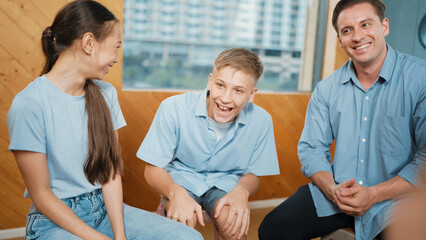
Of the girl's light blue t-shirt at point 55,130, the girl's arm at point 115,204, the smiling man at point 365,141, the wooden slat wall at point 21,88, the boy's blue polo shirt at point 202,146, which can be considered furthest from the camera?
the wooden slat wall at point 21,88

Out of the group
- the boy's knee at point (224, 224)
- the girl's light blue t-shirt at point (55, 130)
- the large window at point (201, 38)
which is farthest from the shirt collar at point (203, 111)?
the large window at point (201, 38)

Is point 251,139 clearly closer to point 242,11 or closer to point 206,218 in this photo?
point 206,218

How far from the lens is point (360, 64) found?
1742 millimetres

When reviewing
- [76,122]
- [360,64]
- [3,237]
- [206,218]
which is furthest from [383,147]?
[3,237]

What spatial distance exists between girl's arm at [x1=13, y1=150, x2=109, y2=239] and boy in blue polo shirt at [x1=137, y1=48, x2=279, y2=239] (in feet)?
1.31

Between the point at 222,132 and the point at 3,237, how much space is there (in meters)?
1.43

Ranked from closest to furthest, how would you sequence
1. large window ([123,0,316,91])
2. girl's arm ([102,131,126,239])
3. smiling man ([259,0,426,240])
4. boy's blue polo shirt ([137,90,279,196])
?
girl's arm ([102,131,126,239]) < smiling man ([259,0,426,240]) < boy's blue polo shirt ([137,90,279,196]) < large window ([123,0,316,91])

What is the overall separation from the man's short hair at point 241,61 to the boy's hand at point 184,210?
→ 1.84 feet

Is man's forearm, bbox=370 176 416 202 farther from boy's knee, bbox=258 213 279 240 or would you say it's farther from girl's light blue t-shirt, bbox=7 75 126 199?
girl's light blue t-shirt, bbox=7 75 126 199

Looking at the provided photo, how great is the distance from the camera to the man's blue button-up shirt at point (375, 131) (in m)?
1.59

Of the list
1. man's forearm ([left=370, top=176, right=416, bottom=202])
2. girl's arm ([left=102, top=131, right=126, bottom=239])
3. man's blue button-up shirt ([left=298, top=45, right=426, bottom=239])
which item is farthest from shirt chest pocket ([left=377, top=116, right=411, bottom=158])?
girl's arm ([left=102, top=131, right=126, bottom=239])

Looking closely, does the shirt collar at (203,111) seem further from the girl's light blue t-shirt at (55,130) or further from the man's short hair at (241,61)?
the girl's light blue t-shirt at (55,130)

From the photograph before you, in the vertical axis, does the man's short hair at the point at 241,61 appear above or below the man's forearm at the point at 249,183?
above

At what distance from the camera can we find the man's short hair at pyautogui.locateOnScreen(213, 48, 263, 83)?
1.62 m
